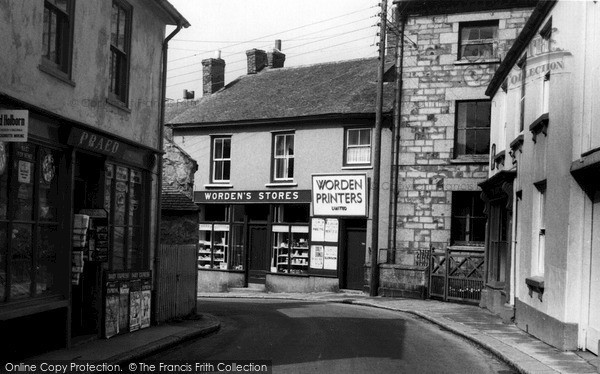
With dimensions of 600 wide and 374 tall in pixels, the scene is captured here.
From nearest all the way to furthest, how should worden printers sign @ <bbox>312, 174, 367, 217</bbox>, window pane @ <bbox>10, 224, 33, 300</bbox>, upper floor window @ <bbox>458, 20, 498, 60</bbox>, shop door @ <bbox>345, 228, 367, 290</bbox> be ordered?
1. window pane @ <bbox>10, 224, 33, 300</bbox>
2. upper floor window @ <bbox>458, 20, 498, 60</bbox>
3. worden printers sign @ <bbox>312, 174, 367, 217</bbox>
4. shop door @ <bbox>345, 228, 367, 290</bbox>

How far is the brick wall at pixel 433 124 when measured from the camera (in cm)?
2486

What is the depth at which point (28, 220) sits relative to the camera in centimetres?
1059

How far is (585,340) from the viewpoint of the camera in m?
11.9

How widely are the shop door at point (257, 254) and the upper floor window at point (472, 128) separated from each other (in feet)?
26.9

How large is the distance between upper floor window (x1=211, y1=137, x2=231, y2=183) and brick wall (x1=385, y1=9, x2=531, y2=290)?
7452 mm

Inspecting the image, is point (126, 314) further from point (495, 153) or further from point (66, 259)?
point (495, 153)

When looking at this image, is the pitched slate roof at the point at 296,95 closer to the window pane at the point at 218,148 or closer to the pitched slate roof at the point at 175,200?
the window pane at the point at 218,148

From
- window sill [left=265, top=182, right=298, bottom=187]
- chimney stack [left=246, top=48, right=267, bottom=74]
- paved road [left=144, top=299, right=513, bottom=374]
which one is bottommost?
paved road [left=144, top=299, right=513, bottom=374]

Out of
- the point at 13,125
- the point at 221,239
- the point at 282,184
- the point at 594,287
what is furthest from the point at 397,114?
the point at 13,125

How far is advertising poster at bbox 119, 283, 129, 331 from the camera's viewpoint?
43.7ft

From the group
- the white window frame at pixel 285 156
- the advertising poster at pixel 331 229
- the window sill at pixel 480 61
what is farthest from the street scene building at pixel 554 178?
the white window frame at pixel 285 156

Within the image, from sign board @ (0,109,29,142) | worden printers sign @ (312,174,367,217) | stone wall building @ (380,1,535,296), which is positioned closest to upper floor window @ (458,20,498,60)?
stone wall building @ (380,1,535,296)

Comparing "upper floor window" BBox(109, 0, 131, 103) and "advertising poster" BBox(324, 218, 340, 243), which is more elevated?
"upper floor window" BBox(109, 0, 131, 103)

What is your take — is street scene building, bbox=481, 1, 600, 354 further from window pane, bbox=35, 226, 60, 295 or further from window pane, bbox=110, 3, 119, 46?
window pane, bbox=35, 226, 60, 295
